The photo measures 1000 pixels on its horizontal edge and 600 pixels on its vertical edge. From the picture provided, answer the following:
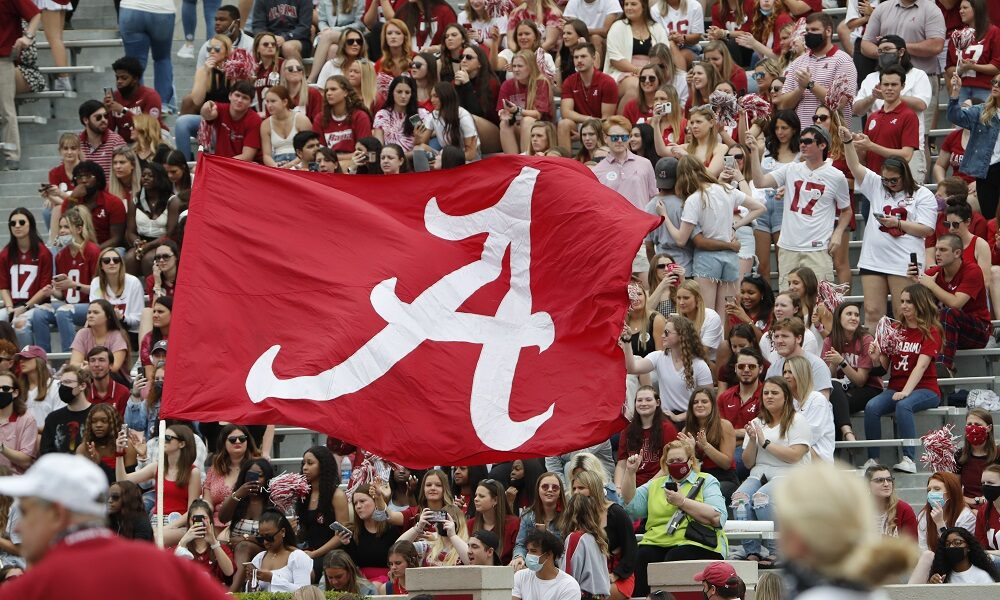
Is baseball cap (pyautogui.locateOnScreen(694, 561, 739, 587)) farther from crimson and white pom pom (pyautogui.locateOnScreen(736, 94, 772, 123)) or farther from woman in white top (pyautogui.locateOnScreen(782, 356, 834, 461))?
crimson and white pom pom (pyautogui.locateOnScreen(736, 94, 772, 123))

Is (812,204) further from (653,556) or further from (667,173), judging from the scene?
(653,556)

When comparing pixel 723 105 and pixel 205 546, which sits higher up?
pixel 723 105

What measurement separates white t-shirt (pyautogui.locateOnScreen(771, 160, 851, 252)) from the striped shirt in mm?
1584

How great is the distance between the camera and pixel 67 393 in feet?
51.5

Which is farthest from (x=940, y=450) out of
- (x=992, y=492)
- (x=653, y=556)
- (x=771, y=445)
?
(x=653, y=556)

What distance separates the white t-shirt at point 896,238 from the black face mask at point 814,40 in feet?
8.27

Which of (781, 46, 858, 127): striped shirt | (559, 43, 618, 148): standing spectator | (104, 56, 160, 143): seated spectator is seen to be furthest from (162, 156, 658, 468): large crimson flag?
(104, 56, 160, 143): seated spectator

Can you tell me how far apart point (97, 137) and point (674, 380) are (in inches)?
322

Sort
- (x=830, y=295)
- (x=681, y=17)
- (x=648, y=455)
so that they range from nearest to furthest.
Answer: (x=648, y=455) < (x=830, y=295) < (x=681, y=17)

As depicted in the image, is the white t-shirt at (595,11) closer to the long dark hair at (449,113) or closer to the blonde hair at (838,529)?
the long dark hair at (449,113)

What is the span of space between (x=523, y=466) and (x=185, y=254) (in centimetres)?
406

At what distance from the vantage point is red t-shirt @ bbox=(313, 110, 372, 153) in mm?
18641

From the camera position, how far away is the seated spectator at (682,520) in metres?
12.5

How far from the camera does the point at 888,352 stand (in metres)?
14.8
